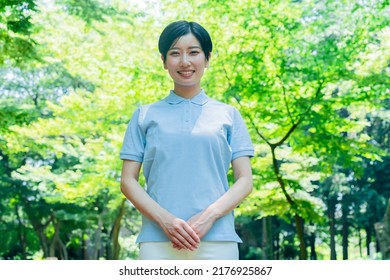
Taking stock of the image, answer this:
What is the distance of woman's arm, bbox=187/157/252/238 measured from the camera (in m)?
1.66

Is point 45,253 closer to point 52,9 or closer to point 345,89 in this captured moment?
point 52,9

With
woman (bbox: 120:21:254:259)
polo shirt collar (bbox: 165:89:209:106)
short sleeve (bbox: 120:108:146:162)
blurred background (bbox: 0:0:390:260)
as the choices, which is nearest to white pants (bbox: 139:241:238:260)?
woman (bbox: 120:21:254:259)

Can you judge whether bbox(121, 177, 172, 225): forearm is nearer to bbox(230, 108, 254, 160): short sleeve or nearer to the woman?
the woman

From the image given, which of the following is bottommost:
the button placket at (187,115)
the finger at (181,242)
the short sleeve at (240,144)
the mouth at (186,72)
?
the finger at (181,242)

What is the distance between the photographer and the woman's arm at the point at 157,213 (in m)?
1.62

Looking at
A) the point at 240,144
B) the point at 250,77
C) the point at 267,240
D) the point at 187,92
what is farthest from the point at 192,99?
the point at 267,240

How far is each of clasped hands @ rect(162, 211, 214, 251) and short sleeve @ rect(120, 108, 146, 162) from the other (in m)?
0.25

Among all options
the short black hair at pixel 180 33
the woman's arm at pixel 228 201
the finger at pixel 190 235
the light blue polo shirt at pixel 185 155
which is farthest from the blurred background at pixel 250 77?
the finger at pixel 190 235

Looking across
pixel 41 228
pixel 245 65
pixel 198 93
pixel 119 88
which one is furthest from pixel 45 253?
pixel 198 93

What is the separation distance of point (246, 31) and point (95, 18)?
2774 millimetres

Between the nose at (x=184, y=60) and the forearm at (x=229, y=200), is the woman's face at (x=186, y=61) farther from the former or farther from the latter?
the forearm at (x=229, y=200)

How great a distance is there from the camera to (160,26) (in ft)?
36.9

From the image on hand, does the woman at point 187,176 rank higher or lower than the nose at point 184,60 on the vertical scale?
lower

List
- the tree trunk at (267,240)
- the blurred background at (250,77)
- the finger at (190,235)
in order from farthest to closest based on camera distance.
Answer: the tree trunk at (267,240)
the blurred background at (250,77)
the finger at (190,235)
